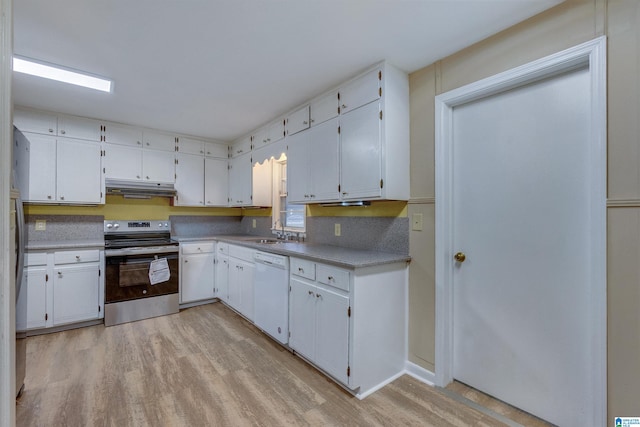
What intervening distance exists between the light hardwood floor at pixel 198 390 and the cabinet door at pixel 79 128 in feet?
7.16

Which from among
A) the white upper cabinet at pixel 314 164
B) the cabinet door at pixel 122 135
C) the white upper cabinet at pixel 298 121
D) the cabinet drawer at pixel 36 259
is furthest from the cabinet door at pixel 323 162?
the cabinet drawer at pixel 36 259

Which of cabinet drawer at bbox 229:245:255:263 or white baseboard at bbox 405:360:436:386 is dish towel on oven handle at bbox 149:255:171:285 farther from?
white baseboard at bbox 405:360:436:386

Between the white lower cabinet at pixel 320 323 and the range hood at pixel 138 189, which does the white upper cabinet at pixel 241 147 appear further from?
the white lower cabinet at pixel 320 323

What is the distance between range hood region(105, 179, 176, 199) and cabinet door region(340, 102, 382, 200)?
2630 millimetres

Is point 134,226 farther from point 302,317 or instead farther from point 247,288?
point 302,317

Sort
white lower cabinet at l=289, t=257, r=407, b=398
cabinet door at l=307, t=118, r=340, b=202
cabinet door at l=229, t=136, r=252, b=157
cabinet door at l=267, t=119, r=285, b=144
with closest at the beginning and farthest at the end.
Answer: white lower cabinet at l=289, t=257, r=407, b=398
cabinet door at l=307, t=118, r=340, b=202
cabinet door at l=267, t=119, r=285, b=144
cabinet door at l=229, t=136, r=252, b=157

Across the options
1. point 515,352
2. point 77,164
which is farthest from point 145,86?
point 515,352

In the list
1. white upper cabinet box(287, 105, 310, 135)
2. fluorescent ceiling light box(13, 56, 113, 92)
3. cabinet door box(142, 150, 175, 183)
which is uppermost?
fluorescent ceiling light box(13, 56, 113, 92)

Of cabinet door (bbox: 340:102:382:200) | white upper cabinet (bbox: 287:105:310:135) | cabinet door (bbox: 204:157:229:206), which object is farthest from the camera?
cabinet door (bbox: 204:157:229:206)

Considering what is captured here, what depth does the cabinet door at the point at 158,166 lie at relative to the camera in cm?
373

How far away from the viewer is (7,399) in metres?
0.74

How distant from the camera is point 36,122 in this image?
308 centimetres

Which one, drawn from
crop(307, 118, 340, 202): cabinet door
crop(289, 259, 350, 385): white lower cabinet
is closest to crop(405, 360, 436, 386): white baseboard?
crop(289, 259, 350, 385): white lower cabinet

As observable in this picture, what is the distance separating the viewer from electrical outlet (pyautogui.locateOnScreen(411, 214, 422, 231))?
2.21m
